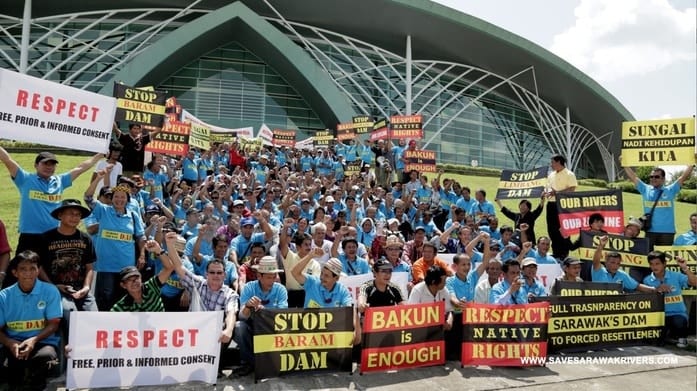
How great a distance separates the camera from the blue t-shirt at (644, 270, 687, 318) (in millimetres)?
6949

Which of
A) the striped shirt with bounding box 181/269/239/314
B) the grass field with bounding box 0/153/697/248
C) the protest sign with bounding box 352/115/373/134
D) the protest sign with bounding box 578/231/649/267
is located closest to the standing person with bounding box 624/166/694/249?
the protest sign with bounding box 578/231/649/267

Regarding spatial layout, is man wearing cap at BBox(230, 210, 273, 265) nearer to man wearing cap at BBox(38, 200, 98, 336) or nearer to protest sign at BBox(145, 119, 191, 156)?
man wearing cap at BBox(38, 200, 98, 336)

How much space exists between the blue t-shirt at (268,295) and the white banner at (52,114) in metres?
2.95

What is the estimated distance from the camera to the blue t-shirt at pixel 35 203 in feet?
17.5

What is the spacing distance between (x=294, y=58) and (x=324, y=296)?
26.8m

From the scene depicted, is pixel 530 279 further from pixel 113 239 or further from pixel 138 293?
pixel 113 239

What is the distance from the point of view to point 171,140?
11.2 metres

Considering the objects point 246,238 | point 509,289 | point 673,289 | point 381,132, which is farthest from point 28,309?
point 381,132

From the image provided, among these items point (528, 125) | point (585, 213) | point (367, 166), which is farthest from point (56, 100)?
point (528, 125)

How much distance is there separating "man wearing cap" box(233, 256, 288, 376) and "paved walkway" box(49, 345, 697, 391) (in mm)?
276

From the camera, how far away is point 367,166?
1719cm

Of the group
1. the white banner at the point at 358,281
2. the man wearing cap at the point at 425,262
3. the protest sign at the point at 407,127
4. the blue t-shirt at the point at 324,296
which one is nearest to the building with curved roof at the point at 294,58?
the protest sign at the point at 407,127

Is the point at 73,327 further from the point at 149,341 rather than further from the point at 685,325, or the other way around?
the point at 685,325

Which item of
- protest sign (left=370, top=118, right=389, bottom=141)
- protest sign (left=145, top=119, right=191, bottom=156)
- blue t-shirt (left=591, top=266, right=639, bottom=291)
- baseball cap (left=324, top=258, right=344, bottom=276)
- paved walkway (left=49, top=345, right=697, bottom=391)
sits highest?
protest sign (left=370, top=118, right=389, bottom=141)
